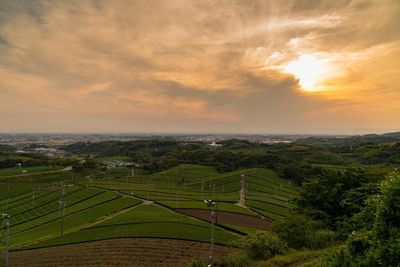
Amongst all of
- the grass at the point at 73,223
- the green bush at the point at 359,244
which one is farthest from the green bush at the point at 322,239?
the grass at the point at 73,223

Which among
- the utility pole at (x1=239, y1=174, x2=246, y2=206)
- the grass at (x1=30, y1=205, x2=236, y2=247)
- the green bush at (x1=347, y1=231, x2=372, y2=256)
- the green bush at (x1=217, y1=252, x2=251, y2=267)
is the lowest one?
the utility pole at (x1=239, y1=174, x2=246, y2=206)

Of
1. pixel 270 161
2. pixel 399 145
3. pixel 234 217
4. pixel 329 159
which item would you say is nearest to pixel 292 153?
pixel 329 159

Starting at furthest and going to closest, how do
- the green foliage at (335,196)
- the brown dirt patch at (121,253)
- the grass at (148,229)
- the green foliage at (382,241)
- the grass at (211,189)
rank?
the grass at (211,189) < the grass at (148,229) < the brown dirt patch at (121,253) < the green foliage at (335,196) < the green foliage at (382,241)

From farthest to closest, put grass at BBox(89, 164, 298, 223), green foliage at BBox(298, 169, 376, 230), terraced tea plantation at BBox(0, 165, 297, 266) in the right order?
grass at BBox(89, 164, 298, 223) < terraced tea plantation at BBox(0, 165, 297, 266) < green foliage at BBox(298, 169, 376, 230)

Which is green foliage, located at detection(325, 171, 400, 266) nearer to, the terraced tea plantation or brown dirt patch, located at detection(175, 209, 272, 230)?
the terraced tea plantation

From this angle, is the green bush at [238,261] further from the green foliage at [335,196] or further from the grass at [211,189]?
the grass at [211,189]

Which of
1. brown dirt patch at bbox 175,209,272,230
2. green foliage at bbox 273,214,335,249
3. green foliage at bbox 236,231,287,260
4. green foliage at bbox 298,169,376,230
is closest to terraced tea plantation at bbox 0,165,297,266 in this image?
brown dirt patch at bbox 175,209,272,230

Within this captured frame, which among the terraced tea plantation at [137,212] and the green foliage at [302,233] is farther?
the terraced tea plantation at [137,212]

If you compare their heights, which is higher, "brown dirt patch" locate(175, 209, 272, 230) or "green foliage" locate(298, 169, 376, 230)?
"green foliage" locate(298, 169, 376, 230)
